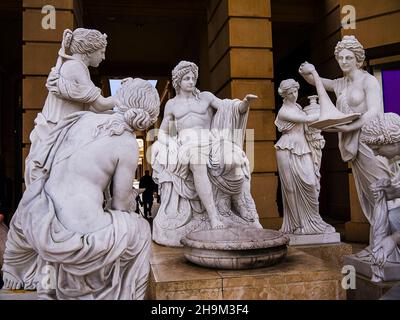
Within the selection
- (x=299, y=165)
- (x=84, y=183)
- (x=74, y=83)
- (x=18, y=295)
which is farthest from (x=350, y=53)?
(x=18, y=295)

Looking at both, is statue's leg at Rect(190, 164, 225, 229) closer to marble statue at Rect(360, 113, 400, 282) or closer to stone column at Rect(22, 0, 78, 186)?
marble statue at Rect(360, 113, 400, 282)

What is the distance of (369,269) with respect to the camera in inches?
110

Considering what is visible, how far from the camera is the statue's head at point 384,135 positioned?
245 centimetres

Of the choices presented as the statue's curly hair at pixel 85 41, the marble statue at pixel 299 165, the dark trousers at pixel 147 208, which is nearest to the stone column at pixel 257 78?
the marble statue at pixel 299 165

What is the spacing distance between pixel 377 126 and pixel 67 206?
212cm

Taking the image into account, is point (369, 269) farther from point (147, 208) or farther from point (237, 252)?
point (147, 208)

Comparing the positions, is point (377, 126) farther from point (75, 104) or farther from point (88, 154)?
point (75, 104)

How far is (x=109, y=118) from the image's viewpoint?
207 centimetres

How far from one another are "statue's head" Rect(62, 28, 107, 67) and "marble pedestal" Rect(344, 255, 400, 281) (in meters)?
2.77

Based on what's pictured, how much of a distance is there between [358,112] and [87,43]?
2445 millimetres

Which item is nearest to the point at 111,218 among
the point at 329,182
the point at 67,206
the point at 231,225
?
the point at 67,206

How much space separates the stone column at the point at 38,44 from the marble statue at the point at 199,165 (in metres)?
3.53

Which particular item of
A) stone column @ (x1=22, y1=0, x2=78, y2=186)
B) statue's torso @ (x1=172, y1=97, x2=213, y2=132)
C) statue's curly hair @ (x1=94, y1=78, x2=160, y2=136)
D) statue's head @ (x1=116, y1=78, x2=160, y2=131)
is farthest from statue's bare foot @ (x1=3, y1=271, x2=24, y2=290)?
stone column @ (x1=22, y1=0, x2=78, y2=186)

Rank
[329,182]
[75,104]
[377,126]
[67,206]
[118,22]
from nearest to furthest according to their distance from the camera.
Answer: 1. [67,206]
2. [377,126]
3. [75,104]
4. [329,182]
5. [118,22]
